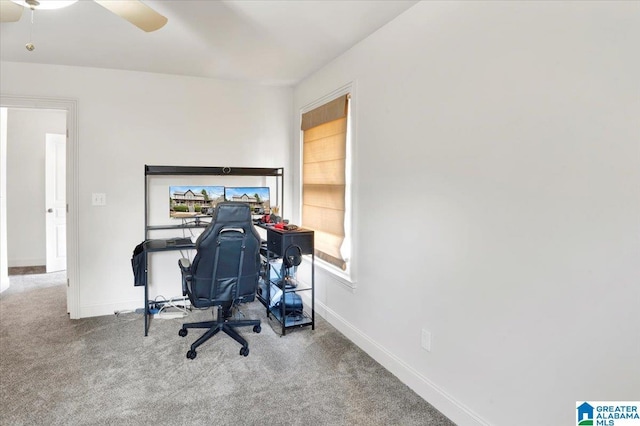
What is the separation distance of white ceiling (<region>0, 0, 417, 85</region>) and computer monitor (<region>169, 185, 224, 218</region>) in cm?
118

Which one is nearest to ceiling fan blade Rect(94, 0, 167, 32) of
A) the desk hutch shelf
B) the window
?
the window

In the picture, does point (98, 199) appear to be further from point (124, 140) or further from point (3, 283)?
point (3, 283)

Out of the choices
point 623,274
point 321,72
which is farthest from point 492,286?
point 321,72

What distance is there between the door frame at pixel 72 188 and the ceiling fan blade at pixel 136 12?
2100 mm

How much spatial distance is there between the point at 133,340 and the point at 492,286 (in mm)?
2833

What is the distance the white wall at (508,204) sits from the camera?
4.62 feet

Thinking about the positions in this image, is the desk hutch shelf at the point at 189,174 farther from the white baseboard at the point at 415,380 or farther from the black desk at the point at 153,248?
the white baseboard at the point at 415,380

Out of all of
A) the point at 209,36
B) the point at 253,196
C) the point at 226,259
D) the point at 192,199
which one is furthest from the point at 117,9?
the point at 253,196

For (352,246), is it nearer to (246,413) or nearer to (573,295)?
(246,413)

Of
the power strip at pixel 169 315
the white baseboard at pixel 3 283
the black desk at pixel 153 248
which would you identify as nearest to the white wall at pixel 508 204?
the black desk at pixel 153 248

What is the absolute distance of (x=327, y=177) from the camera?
144 inches

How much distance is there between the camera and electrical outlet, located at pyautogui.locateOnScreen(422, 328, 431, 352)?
7.68ft

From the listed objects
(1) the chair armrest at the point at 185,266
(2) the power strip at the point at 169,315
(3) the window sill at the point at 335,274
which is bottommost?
(2) the power strip at the point at 169,315

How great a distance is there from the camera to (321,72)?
147 inches
